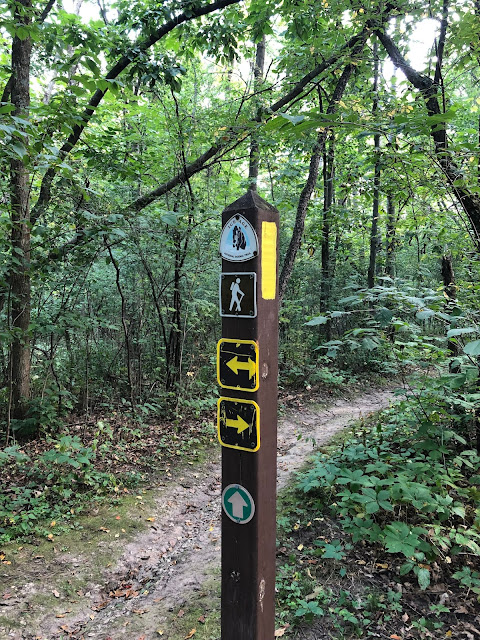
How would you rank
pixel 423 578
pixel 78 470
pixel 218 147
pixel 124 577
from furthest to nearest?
pixel 218 147, pixel 78 470, pixel 124 577, pixel 423 578

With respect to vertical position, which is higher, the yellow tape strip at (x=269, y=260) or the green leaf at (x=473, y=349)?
the yellow tape strip at (x=269, y=260)

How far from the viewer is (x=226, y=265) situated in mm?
1849

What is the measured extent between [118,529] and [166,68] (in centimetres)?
552

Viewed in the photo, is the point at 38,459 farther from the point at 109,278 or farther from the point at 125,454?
the point at 109,278

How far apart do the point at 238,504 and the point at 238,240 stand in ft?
4.01

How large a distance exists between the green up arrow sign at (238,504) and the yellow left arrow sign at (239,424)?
273mm

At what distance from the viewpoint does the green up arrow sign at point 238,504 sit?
5.96 ft

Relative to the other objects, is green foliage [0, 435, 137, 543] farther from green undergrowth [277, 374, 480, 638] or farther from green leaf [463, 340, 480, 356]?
green leaf [463, 340, 480, 356]

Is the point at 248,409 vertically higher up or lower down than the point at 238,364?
lower down

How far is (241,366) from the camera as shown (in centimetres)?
179

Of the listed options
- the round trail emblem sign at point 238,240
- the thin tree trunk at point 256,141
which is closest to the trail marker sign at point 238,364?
the round trail emblem sign at point 238,240

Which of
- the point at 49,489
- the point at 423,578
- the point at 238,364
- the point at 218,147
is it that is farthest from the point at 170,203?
the point at 423,578

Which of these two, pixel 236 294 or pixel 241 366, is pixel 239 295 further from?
pixel 241 366

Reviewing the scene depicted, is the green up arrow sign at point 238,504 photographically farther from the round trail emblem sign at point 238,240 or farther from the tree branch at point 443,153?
the tree branch at point 443,153
